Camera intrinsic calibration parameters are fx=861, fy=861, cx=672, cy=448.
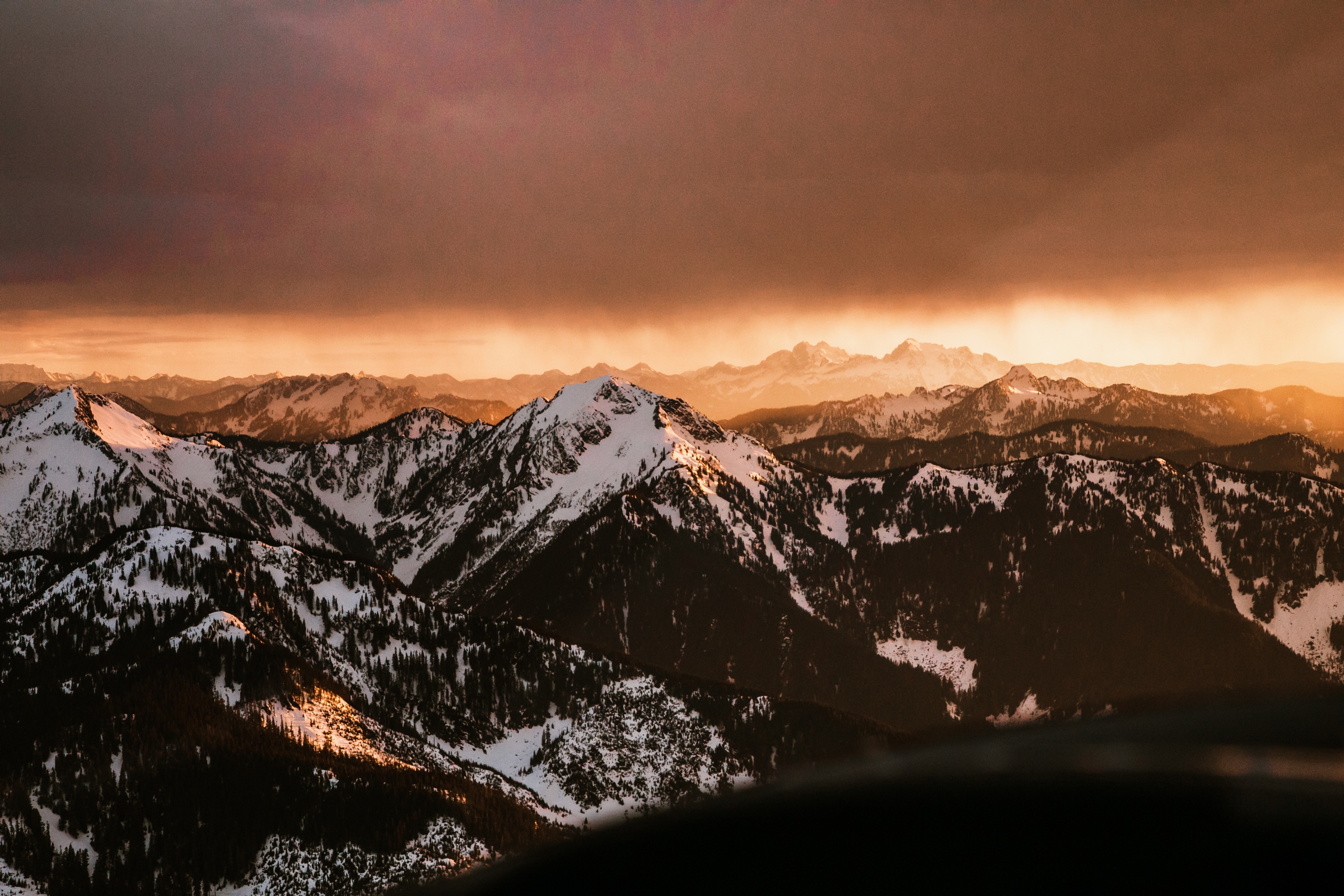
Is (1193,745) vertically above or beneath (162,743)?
above

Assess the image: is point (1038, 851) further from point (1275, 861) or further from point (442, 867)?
point (442, 867)

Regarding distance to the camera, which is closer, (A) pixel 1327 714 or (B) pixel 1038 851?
(B) pixel 1038 851

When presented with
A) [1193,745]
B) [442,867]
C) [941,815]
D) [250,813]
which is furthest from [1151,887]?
[250,813]

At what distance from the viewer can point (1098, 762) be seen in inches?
169

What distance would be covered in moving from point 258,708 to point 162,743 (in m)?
19.6

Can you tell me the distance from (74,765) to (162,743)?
14654 mm

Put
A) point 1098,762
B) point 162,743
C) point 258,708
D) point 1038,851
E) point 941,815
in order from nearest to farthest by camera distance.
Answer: point 1038,851, point 941,815, point 1098,762, point 162,743, point 258,708

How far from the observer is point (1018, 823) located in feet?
12.8

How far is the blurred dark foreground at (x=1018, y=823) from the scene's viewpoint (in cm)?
340

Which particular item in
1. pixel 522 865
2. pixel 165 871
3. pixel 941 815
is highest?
pixel 941 815

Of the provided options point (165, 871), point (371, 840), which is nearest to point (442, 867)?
point (371, 840)

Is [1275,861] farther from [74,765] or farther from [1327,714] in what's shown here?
[74,765]

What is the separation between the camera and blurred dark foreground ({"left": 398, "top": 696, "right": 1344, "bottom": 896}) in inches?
134

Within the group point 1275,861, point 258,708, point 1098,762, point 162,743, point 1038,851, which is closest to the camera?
point 1275,861
